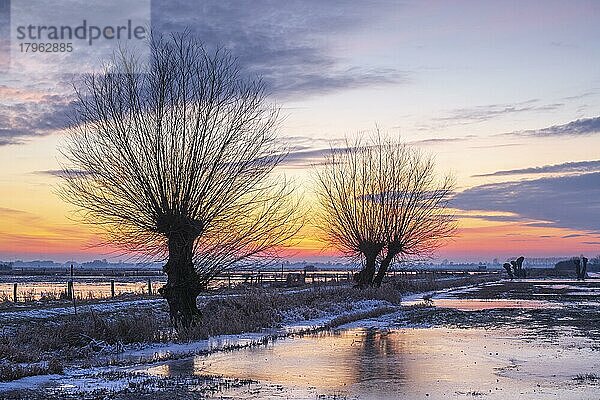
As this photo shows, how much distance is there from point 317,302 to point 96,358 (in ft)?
58.6

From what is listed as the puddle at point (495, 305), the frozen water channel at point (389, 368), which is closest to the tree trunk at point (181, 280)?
the frozen water channel at point (389, 368)

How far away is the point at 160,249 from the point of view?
25531mm

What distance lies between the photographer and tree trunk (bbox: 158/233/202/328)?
80.5 ft

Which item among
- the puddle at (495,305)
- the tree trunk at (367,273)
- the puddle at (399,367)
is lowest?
the puddle at (495,305)

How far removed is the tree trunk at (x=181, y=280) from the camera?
24531mm

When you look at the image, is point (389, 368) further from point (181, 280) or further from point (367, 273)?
point (367, 273)

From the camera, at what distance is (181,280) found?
81.0 feet

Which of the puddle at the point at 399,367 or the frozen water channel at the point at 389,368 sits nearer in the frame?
the frozen water channel at the point at 389,368

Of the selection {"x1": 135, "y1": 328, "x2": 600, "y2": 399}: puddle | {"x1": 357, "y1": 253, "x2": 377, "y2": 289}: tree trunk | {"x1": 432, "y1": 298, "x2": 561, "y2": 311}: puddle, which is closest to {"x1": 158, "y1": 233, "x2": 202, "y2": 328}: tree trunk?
{"x1": 135, "y1": 328, "x2": 600, "y2": 399}: puddle

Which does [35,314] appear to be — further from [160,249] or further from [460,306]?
[460,306]

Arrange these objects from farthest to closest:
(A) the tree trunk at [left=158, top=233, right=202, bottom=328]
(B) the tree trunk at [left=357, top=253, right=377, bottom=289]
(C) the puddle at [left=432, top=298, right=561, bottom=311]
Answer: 1. (B) the tree trunk at [left=357, top=253, right=377, bottom=289]
2. (C) the puddle at [left=432, top=298, right=561, bottom=311]
3. (A) the tree trunk at [left=158, top=233, right=202, bottom=328]

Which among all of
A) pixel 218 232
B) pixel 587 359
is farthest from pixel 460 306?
pixel 587 359

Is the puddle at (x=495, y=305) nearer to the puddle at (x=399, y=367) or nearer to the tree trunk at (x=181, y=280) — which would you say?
the puddle at (x=399, y=367)

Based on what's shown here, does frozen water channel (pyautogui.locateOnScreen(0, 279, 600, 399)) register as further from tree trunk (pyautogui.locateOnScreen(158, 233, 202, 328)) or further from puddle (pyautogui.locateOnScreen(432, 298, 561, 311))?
puddle (pyautogui.locateOnScreen(432, 298, 561, 311))
